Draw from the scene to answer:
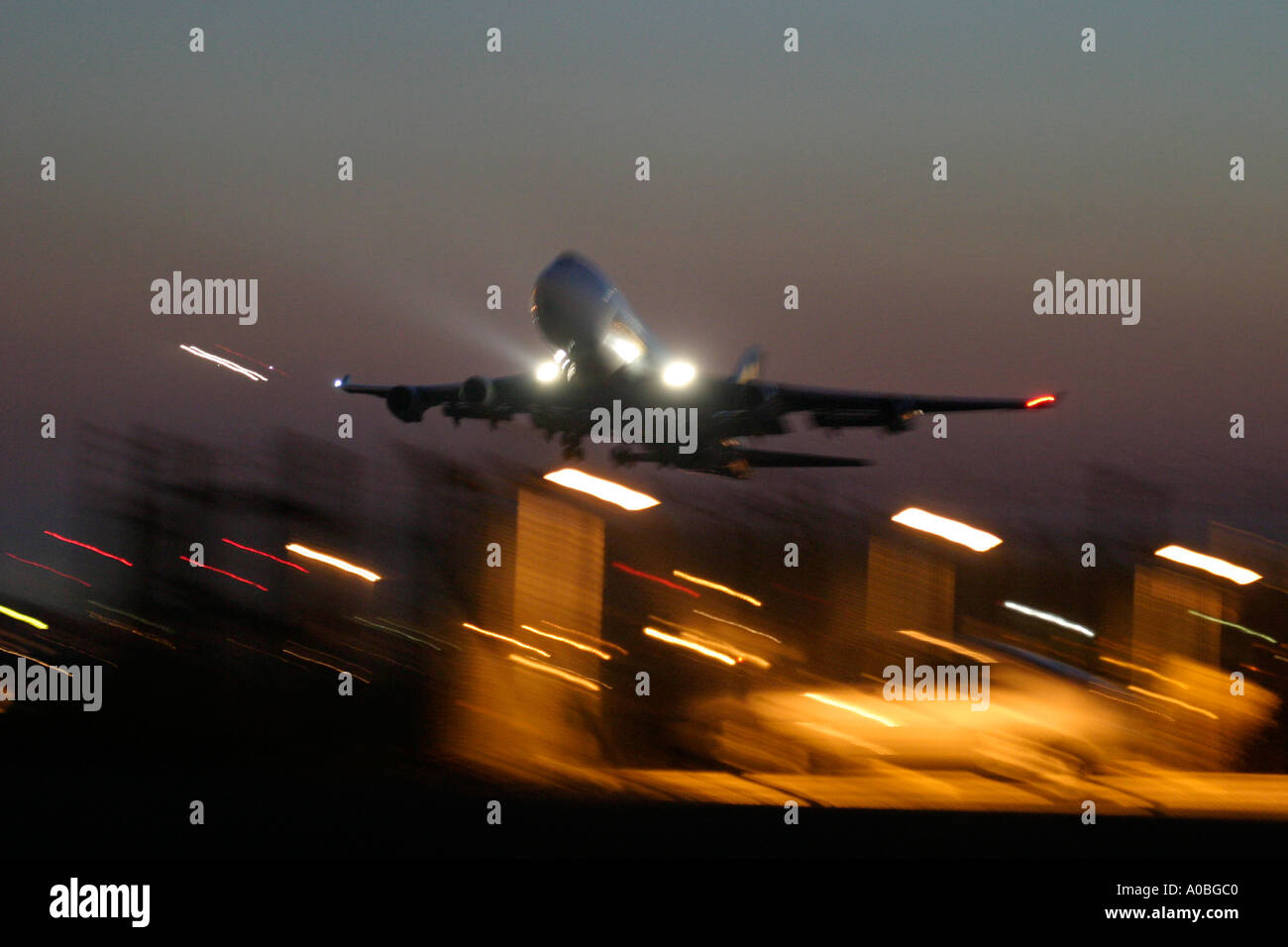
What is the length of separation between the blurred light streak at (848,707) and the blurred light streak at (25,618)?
55.7 metres

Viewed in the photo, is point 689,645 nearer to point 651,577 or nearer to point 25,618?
point 651,577

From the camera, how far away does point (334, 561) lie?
212ft

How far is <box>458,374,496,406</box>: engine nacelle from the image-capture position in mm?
23953

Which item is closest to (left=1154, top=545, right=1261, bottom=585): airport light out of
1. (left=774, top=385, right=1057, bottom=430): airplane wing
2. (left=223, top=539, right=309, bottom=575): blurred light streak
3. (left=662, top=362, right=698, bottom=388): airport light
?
(left=774, top=385, right=1057, bottom=430): airplane wing

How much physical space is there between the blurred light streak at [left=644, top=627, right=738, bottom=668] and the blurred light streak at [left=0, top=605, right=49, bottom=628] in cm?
3478

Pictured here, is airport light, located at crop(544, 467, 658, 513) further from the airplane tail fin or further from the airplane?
the airplane tail fin

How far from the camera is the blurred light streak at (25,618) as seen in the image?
60.0 meters

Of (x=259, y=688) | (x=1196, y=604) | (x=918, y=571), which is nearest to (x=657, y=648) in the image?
(x=918, y=571)

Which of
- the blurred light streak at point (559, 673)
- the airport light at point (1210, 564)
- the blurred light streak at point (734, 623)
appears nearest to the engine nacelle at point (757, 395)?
A: the airport light at point (1210, 564)

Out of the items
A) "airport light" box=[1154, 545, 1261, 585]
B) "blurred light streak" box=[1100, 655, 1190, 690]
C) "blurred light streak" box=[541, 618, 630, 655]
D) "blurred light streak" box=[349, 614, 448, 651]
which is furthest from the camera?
"blurred light streak" box=[541, 618, 630, 655]
